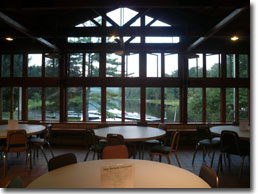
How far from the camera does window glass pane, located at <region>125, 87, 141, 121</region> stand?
7367 millimetres

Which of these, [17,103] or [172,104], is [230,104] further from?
[17,103]

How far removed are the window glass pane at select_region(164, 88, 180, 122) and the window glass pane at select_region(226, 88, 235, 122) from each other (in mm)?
1989

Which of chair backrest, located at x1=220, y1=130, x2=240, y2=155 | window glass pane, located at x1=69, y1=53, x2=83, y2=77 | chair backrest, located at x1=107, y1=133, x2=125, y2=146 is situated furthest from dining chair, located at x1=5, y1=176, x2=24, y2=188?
window glass pane, located at x1=69, y1=53, x2=83, y2=77

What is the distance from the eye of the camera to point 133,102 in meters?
7.37

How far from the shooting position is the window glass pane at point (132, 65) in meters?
7.32

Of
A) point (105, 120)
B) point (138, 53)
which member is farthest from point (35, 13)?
point (105, 120)

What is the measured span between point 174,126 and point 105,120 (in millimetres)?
2726

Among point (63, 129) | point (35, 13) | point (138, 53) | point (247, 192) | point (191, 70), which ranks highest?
point (35, 13)

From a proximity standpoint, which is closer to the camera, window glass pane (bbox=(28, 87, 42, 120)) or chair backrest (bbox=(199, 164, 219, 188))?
chair backrest (bbox=(199, 164, 219, 188))

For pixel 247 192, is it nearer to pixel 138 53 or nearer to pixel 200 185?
pixel 200 185

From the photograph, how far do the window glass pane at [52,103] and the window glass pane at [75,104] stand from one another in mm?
488

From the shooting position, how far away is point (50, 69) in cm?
744

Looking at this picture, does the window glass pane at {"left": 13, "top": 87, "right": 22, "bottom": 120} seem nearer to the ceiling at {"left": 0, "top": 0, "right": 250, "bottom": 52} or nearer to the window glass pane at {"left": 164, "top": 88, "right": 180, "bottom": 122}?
the ceiling at {"left": 0, "top": 0, "right": 250, "bottom": 52}

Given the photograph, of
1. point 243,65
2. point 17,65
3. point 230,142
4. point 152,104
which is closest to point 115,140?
point 230,142
